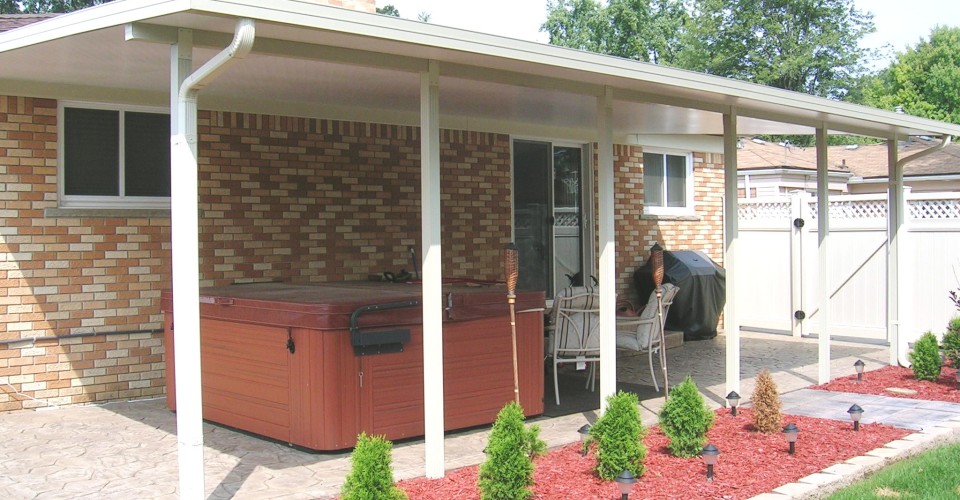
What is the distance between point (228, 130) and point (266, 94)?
68 cm

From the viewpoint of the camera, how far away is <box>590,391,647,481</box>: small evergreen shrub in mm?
4965

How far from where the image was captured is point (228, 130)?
311 inches

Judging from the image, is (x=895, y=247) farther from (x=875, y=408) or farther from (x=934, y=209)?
(x=875, y=408)

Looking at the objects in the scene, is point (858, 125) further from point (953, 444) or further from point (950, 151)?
point (950, 151)

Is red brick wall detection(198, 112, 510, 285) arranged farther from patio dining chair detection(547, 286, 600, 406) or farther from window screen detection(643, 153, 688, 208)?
window screen detection(643, 153, 688, 208)

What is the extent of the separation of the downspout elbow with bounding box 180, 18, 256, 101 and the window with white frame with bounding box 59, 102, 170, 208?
358 centimetres

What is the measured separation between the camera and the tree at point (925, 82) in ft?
131

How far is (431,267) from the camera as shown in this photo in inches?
203

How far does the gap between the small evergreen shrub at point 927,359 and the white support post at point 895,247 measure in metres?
0.88

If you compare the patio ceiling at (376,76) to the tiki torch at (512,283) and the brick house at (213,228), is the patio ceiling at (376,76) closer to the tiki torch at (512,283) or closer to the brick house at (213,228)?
the brick house at (213,228)

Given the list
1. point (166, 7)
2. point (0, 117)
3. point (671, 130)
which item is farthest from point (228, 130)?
point (671, 130)

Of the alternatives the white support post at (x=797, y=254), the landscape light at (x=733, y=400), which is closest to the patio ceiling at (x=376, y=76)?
the landscape light at (x=733, y=400)

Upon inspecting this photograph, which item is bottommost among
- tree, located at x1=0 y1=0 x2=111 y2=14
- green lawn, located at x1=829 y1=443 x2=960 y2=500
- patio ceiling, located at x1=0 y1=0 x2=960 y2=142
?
green lawn, located at x1=829 y1=443 x2=960 y2=500

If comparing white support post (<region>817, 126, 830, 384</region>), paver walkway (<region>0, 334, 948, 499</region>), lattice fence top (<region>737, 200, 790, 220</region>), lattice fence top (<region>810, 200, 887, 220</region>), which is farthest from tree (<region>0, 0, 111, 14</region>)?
white support post (<region>817, 126, 830, 384</region>)
